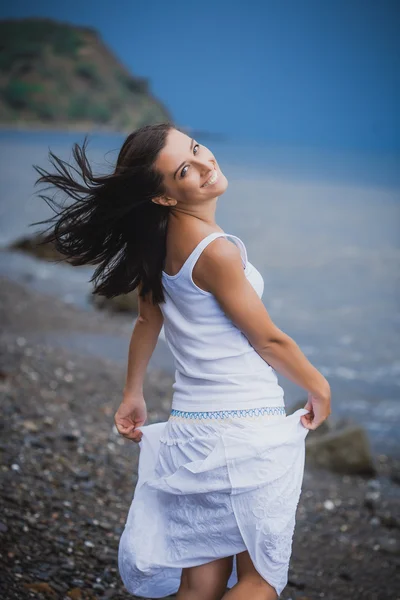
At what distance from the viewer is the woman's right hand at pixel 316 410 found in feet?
5.22

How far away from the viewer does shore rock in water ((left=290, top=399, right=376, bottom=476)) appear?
13.9 feet

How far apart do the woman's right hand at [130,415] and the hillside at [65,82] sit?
33.8 feet

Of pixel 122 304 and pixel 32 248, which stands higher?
pixel 122 304

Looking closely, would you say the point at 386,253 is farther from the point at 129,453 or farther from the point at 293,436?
the point at 293,436

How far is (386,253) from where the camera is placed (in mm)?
15445

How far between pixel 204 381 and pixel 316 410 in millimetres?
259

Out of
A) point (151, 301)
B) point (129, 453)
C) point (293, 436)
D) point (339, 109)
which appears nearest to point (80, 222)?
point (151, 301)

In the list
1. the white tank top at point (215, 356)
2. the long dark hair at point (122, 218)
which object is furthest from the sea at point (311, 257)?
the white tank top at point (215, 356)

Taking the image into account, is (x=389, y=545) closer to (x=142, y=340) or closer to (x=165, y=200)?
(x=142, y=340)

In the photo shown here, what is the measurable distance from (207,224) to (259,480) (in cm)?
56

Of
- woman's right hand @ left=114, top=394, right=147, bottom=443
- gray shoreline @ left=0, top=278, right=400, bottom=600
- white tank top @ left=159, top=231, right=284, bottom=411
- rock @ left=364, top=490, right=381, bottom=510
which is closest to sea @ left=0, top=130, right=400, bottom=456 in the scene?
white tank top @ left=159, top=231, right=284, bottom=411

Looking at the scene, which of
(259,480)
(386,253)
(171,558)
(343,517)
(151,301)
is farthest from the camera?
(386,253)

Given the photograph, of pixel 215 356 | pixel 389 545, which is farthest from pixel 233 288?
pixel 389 545

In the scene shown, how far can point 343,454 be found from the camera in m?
4.22
